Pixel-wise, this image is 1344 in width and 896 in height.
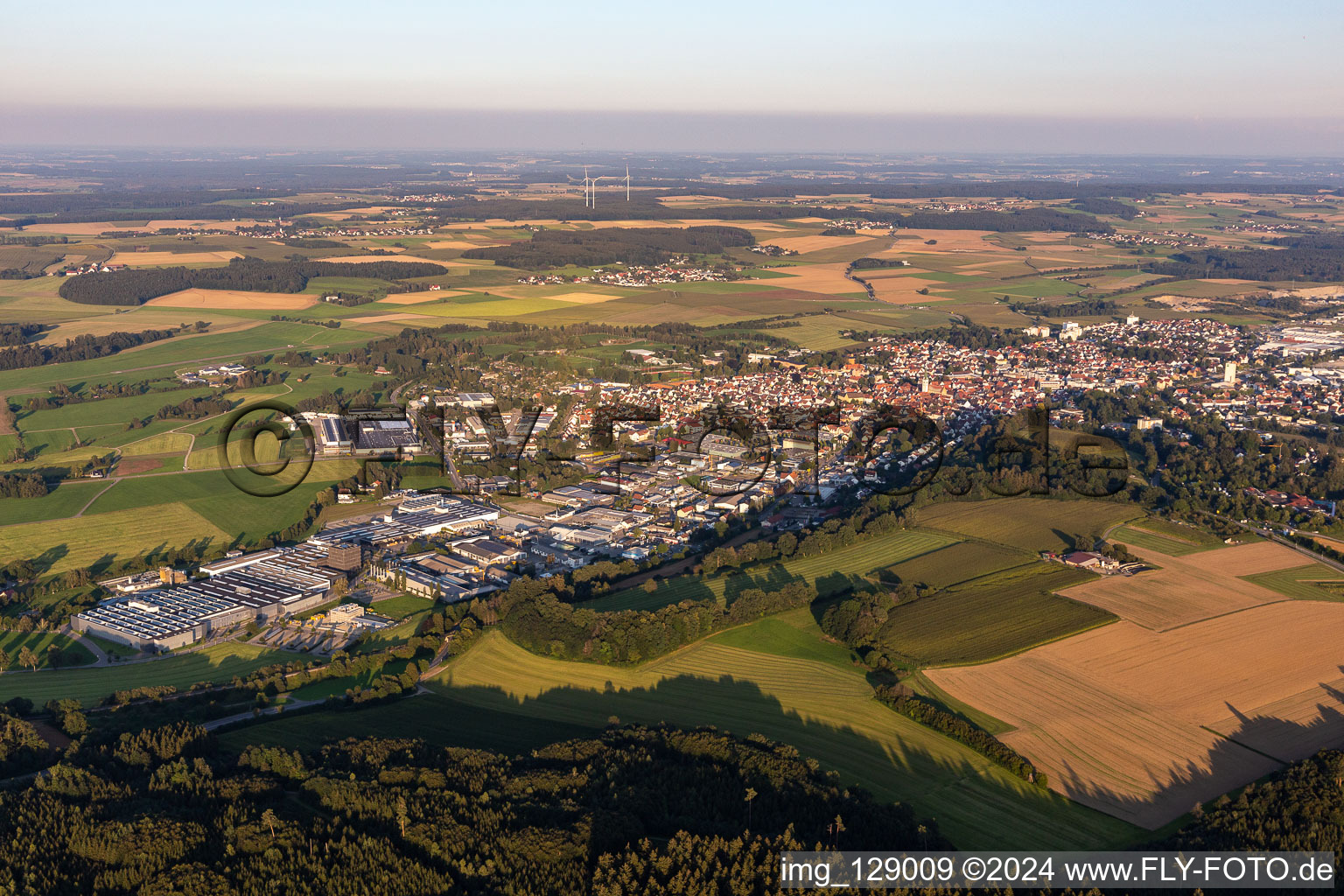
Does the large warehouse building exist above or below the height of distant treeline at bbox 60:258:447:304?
below

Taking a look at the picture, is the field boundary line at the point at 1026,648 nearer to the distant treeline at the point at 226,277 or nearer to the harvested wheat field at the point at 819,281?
the harvested wheat field at the point at 819,281

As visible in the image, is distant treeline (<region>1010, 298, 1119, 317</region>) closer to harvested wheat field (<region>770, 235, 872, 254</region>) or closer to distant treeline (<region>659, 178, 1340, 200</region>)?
harvested wheat field (<region>770, 235, 872, 254</region>)

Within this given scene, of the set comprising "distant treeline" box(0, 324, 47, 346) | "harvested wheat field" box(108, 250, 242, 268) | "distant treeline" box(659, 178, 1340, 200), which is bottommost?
"distant treeline" box(0, 324, 47, 346)

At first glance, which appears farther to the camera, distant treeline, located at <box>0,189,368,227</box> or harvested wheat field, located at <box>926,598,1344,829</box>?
distant treeline, located at <box>0,189,368,227</box>

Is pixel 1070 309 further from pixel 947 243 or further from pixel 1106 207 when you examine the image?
pixel 1106 207

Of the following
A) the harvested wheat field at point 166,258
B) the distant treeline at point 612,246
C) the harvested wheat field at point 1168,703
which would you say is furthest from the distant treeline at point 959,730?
the harvested wheat field at point 166,258

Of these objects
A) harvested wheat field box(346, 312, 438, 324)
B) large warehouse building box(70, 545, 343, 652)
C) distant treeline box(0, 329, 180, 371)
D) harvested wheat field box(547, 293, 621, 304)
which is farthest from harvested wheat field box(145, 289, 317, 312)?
large warehouse building box(70, 545, 343, 652)

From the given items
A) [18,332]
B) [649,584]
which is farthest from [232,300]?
[649,584]
